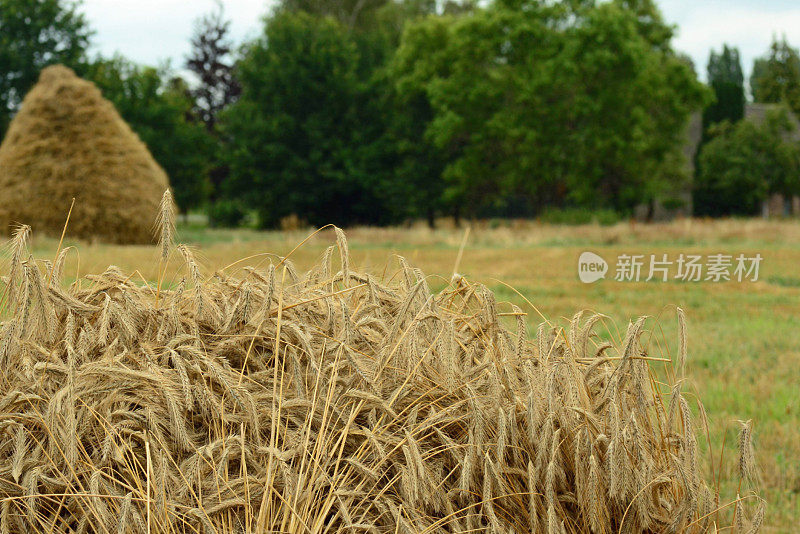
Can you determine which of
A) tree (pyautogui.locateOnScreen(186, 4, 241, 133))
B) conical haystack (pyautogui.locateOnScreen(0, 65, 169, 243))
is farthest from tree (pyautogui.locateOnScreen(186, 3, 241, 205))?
conical haystack (pyautogui.locateOnScreen(0, 65, 169, 243))

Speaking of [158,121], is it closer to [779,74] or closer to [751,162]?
[751,162]

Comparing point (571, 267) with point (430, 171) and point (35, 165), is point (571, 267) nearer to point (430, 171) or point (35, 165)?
point (35, 165)

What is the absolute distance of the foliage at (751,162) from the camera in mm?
30047

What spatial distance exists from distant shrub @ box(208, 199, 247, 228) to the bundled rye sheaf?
33.8 meters

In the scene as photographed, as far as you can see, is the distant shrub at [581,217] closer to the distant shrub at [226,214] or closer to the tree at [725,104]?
the tree at [725,104]

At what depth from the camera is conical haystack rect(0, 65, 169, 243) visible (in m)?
15.9

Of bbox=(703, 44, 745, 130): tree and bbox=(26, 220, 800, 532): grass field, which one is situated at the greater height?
bbox=(703, 44, 745, 130): tree

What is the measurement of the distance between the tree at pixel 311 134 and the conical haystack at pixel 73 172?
11473 millimetres

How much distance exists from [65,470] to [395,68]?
2788cm

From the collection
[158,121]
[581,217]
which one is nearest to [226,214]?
[158,121]

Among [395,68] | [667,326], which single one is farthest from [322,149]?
[667,326]

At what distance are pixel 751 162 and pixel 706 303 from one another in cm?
2472

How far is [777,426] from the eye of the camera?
459 centimetres

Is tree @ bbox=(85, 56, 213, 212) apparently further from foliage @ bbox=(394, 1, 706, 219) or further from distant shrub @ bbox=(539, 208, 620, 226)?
distant shrub @ bbox=(539, 208, 620, 226)
